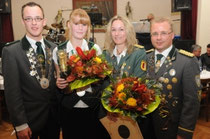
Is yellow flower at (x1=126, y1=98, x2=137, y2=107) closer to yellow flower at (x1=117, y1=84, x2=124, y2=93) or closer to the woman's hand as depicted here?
yellow flower at (x1=117, y1=84, x2=124, y2=93)

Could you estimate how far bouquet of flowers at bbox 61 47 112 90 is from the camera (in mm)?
1635

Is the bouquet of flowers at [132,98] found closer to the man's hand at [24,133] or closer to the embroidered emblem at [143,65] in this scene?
the embroidered emblem at [143,65]

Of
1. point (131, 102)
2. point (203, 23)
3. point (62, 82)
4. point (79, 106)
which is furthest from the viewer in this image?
point (203, 23)

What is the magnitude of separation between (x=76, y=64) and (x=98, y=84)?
402mm

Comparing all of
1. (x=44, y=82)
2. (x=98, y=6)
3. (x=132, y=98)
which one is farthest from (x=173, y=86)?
(x=98, y=6)

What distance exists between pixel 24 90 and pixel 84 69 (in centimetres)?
67

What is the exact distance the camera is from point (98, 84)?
1.97 metres

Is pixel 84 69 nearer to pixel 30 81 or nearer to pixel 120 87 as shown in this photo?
pixel 120 87

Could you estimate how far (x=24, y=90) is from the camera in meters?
1.92

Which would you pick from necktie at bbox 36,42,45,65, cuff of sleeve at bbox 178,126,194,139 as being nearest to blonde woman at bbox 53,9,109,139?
necktie at bbox 36,42,45,65

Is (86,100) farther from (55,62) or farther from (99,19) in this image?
(99,19)

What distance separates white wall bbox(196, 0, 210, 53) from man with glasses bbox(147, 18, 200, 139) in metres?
4.21

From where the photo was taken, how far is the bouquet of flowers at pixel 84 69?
1635 mm

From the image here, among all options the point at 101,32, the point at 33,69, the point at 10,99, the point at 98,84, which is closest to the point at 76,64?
the point at 98,84
